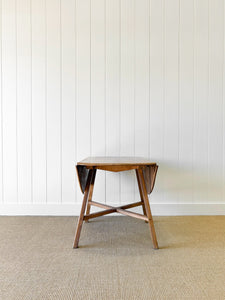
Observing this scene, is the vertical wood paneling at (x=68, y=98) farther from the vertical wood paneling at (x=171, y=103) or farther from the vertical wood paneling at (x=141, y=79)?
the vertical wood paneling at (x=171, y=103)

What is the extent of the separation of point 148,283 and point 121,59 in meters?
1.73

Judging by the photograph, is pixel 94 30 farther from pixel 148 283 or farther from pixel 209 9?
pixel 148 283

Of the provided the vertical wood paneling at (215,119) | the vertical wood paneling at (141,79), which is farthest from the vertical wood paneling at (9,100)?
Answer: the vertical wood paneling at (215,119)

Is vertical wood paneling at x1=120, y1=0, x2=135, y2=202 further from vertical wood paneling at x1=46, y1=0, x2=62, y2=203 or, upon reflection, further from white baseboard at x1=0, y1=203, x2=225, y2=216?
vertical wood paneling at x1=46, y1=0, x2=62, y2=203

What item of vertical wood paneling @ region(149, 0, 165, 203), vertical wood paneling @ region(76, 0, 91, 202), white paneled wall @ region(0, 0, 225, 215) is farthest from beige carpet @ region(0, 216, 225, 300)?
vertical wood paneling @ region(76, 0, 91, 202)

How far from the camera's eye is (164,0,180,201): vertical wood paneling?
212 cm

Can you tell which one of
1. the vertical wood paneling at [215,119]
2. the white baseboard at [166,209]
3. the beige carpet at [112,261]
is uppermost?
the vertical wood paneling at [215,119]

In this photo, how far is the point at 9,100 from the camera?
7.09ft

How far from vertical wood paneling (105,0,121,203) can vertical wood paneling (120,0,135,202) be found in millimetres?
35

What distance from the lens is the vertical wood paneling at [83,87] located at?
83.4 inches

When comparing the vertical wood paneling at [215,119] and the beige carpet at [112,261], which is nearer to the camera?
the beige carpet at [112,261]

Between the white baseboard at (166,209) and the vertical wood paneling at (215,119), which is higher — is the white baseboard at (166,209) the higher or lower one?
the lower one

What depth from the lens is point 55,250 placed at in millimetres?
1439

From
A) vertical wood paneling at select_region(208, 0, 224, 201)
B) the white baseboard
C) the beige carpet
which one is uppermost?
vertical wood paneling at select_region(208, 0, 224, 201)
